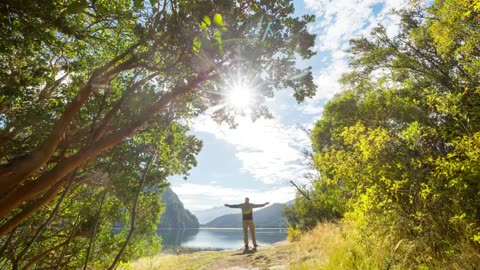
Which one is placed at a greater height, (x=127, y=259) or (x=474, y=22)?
(x=474, y=22)

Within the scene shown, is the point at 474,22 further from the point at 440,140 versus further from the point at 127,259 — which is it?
the point at 127,259

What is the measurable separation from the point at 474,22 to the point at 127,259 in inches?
482

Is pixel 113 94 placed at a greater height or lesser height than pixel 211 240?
greater

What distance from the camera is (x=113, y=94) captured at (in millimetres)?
6895

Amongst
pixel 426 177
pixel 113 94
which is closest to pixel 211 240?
pixel 113 94

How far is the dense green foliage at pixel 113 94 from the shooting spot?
202 inches

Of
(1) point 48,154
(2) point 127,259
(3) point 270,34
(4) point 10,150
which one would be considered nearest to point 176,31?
(3) point 270,34

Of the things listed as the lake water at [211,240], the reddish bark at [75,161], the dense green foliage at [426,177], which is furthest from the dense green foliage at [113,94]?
the lake water at [211,240]

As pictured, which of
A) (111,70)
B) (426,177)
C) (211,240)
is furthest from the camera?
(211,240)

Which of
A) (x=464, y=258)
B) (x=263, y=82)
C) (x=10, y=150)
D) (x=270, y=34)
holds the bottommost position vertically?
(x=464, y=258)

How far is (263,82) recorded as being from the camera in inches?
270

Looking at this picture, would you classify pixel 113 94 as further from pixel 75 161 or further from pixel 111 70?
pixel 75 161

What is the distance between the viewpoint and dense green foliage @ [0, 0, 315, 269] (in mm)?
5137

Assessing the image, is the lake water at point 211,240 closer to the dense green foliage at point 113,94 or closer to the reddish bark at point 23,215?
the dense green foliage at point 113,94
